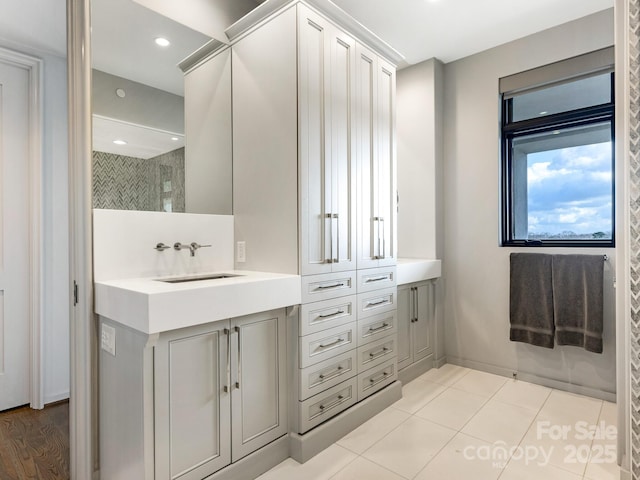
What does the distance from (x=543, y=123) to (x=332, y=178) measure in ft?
6.32

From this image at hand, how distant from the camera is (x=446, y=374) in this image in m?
3.08

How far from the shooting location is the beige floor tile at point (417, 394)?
8.24 feet

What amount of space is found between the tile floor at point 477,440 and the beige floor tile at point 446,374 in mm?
151

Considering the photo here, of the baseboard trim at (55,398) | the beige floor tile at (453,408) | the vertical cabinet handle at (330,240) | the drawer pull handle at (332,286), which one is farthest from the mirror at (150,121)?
the beige floor tile at (453,408)

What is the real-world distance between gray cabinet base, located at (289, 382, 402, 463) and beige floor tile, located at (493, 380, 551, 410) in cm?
79

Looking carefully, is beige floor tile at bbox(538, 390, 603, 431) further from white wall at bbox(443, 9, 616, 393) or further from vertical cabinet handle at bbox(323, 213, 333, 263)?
vertical cabinet handle at bbox(323, 213, 333, 263)

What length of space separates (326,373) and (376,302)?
0.62 metres

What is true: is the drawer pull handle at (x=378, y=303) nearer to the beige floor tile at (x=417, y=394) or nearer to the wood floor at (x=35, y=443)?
the beige floor tile at (x=417, y=394)

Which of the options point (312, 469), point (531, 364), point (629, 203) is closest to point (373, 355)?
point (312, 469)

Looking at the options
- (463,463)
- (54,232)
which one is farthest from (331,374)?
(54,232)

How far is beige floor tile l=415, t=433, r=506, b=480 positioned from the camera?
178 centimetres

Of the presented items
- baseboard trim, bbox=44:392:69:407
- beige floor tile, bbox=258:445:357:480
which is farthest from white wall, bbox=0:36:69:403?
beige floor tile, bbox=258:445:357:480

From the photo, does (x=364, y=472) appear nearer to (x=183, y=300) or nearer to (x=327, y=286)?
(x=327, y=286)

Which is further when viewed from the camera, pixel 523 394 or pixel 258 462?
pixel 523 394
